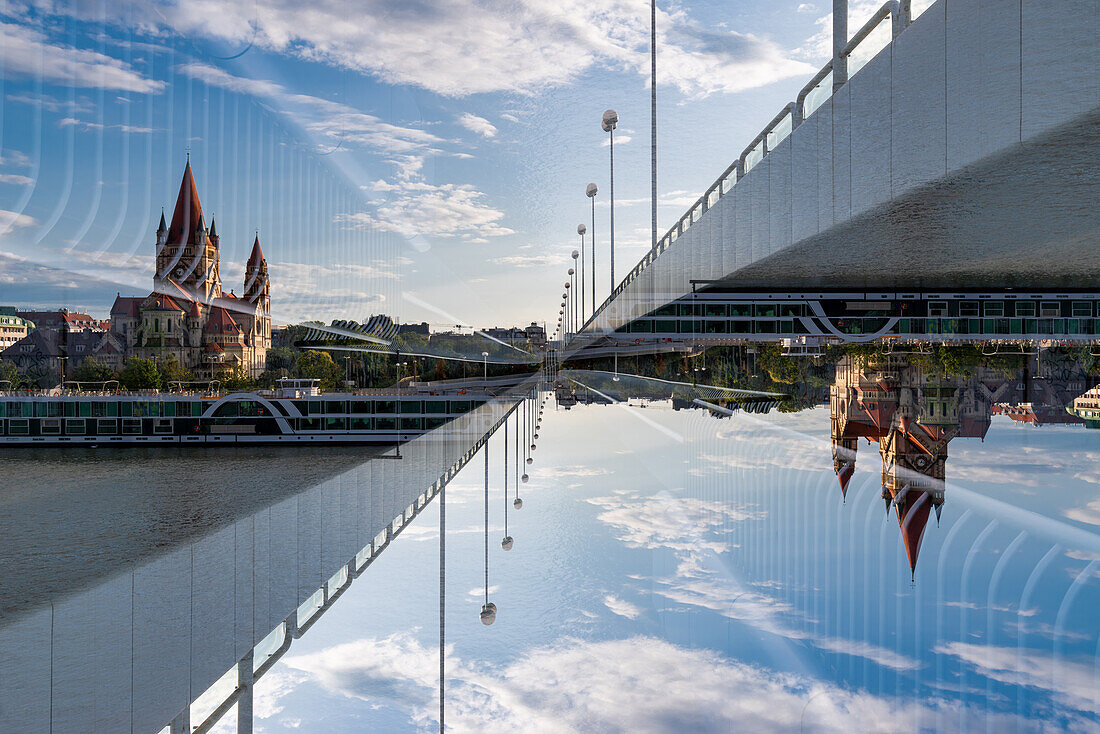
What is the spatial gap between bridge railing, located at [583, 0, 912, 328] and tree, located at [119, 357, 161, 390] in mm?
46472

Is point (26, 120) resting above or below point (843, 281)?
above

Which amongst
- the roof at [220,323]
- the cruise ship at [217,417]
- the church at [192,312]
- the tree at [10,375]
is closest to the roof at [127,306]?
the church at [192,312]

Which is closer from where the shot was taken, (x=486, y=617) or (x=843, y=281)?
(x=486, y=617)

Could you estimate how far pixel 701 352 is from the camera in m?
38.3

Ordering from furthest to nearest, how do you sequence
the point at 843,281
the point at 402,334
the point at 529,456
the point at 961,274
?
the point at 402,334
the point at 529,456
the point at 843,281
the point at 961,274

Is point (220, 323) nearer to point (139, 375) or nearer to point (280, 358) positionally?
point (139, 375)

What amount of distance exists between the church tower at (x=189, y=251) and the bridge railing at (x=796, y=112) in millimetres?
43564

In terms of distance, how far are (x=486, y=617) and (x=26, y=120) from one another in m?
30.6

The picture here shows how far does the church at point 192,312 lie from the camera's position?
4362 cm

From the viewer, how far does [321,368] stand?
63406 millimetres

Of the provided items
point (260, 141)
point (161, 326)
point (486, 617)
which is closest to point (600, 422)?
point (486, 617)

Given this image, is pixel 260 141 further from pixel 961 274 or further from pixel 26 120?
pixel 961 274

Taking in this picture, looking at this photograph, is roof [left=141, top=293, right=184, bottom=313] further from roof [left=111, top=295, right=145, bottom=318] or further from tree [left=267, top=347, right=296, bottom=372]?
tree [left=267, top=347, right=296, bottom=372]

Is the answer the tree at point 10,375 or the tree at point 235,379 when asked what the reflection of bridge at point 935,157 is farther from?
the tree at point 235,379
